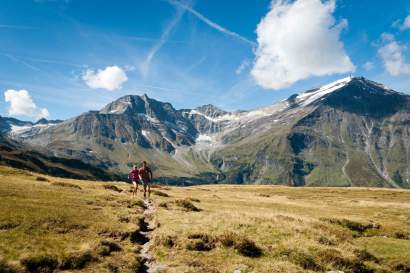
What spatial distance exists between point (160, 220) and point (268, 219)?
10.5 m

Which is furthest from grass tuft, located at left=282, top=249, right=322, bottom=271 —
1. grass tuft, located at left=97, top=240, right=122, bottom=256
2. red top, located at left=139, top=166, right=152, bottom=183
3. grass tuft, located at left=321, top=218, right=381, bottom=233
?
red top, located at left=139, top=166, right=152, bottom=183

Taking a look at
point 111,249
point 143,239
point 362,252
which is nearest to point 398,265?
point 362,252

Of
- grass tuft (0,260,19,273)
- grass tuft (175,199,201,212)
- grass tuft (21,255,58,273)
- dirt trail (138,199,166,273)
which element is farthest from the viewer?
grass tuft (175,199,201,212)

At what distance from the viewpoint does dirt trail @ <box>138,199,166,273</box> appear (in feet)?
69.6

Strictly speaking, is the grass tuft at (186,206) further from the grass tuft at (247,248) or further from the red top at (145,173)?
the grass tuft at (247,248)

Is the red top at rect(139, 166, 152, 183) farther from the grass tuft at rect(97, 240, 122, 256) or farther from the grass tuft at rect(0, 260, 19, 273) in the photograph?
the grass tuft at rect(0, 260, 19, 273)

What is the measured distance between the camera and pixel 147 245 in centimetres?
2605

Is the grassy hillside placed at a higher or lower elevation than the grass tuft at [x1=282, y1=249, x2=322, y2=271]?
higher

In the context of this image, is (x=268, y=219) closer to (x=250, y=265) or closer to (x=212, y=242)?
(x=212, y=242)

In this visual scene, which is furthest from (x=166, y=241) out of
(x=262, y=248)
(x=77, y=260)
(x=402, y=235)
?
(x=402, y=235)

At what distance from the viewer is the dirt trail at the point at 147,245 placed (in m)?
21.2

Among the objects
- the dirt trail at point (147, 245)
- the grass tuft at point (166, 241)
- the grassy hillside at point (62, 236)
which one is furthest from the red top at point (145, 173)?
the grass tuft at point (166, 241)

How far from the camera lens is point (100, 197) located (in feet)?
138

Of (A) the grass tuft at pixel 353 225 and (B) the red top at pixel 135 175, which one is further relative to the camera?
(B) the red top at pixel 135 175
